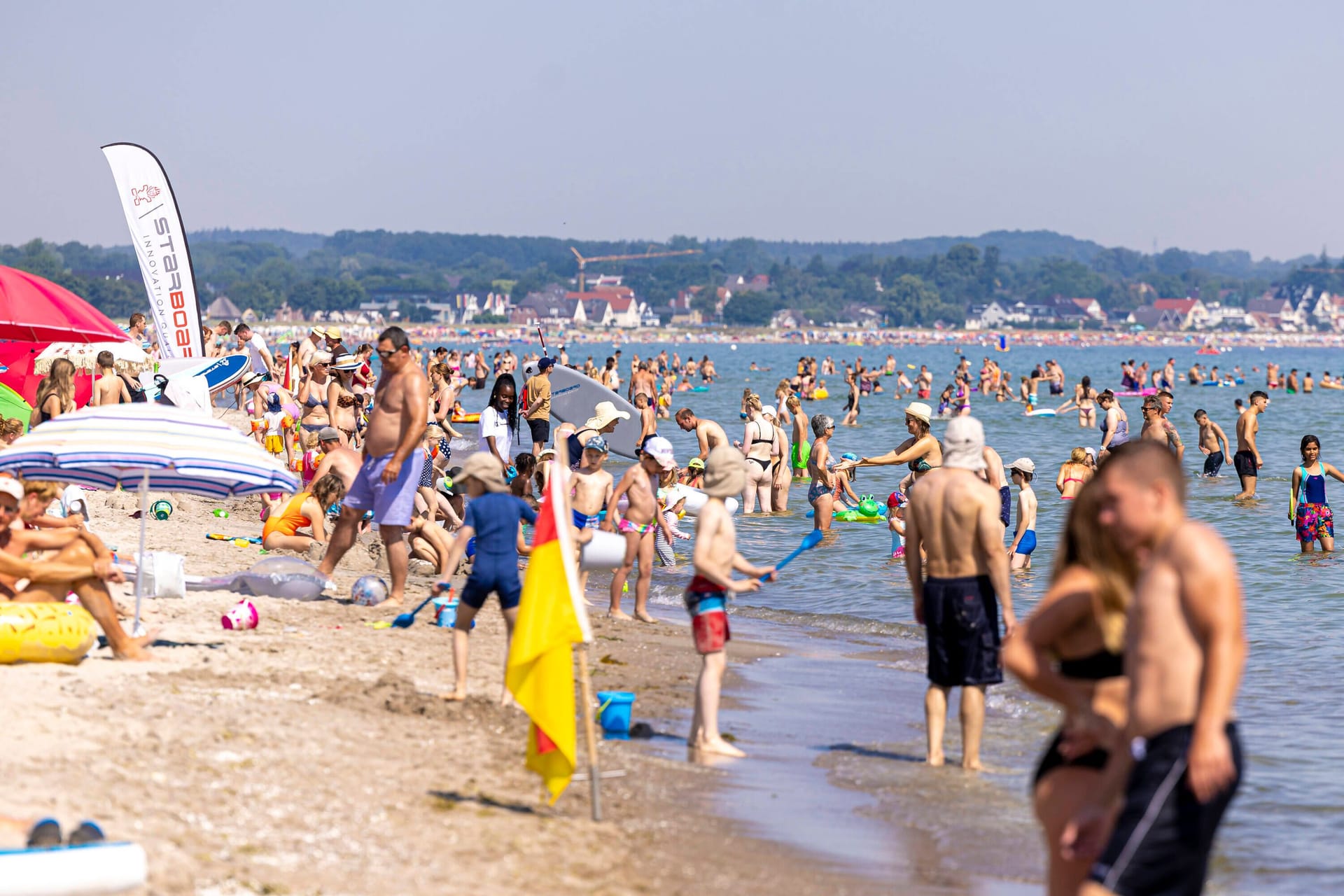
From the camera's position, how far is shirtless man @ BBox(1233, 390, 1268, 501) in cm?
1778

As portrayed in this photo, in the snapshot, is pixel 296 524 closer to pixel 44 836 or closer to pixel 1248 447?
pixel 44 836

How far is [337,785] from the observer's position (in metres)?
5.18

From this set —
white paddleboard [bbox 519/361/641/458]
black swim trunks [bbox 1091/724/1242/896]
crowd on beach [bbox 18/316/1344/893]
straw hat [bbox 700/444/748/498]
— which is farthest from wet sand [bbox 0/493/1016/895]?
white paddleboard [bbox 519/361/641/458]

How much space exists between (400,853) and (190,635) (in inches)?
132

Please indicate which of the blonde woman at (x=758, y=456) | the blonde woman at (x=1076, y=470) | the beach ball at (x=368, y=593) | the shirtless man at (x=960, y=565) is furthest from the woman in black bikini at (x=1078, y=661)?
the blonde woman at (x=758, y=456)

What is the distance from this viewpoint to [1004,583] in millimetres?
5949

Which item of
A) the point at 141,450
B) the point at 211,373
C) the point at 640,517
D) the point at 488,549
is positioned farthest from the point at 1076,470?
the point at 211,373

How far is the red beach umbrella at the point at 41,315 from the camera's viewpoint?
14.3 metres

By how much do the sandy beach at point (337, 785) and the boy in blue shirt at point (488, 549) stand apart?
0.36 meters

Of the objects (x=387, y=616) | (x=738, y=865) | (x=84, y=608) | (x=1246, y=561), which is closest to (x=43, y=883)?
(x=738, y=865)

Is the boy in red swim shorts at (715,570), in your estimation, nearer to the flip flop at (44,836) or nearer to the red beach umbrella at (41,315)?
the flip flop at (44,836)

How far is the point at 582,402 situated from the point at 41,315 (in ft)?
27.5

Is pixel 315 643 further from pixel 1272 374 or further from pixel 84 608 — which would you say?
pixel 1272 374

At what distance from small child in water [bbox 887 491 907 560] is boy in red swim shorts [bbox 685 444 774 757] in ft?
22.3
